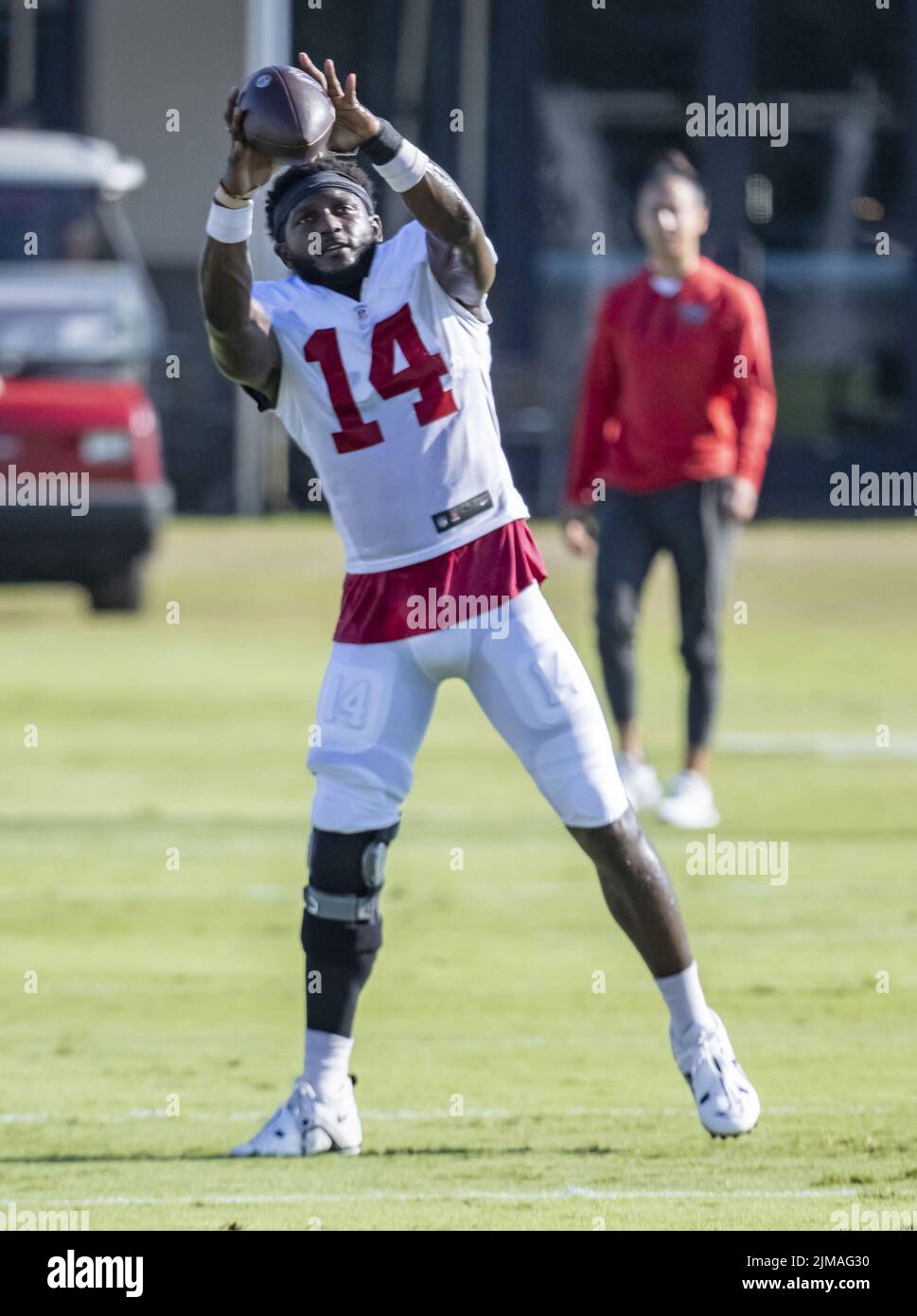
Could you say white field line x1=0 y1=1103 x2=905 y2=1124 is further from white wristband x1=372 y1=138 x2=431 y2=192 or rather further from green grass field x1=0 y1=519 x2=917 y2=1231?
white wristband x1=372 y1=138 x2=431 y2=192

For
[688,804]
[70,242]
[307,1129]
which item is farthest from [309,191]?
[70,242]

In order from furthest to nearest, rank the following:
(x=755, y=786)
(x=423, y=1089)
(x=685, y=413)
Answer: (x=755, y=786) < (x=685, y=413) < (x=423, y=1089)

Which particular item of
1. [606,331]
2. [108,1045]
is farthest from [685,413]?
[108,1045]

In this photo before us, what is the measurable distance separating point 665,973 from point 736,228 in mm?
19126

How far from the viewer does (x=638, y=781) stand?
10.1m

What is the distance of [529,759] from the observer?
223 inches

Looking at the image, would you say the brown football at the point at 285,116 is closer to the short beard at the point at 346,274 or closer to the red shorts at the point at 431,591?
the short beard at the point at 346,274

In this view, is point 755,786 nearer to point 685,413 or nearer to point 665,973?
point 685,413

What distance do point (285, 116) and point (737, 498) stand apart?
15.7ft

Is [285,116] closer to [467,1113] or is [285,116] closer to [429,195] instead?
[429,195]

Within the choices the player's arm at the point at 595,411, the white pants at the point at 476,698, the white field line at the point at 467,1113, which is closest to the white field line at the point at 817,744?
the player's arm at the point at 595,411

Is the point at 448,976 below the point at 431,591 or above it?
below

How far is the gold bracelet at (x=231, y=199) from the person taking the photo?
5375 mm

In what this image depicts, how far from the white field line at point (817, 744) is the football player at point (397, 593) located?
621 cm
